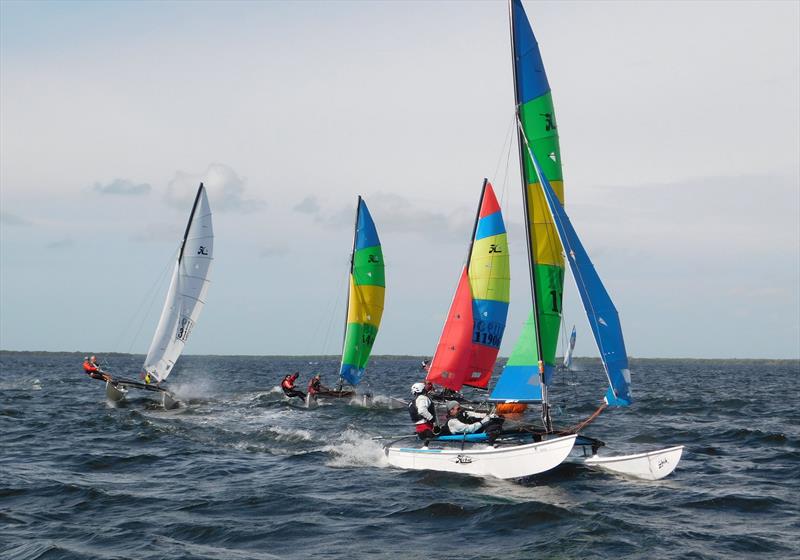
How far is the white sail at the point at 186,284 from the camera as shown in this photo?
36688mm

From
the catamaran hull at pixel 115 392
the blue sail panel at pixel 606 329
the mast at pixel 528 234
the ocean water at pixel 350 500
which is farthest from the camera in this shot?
the catamaran hull at pixel 115 392

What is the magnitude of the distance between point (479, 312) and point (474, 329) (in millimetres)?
531

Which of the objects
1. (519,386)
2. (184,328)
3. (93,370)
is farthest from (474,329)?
(93,370)

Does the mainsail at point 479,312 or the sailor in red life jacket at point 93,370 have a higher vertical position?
the mainsail at point 479,312

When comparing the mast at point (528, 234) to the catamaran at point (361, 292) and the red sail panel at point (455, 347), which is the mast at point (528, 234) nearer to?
the red sail panel at point (455, 347)

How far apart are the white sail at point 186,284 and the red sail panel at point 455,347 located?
17239mm

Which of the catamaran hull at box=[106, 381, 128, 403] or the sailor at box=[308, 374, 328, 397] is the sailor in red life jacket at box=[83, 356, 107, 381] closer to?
the catamaran hull at box=[106, 381, 128, 403]

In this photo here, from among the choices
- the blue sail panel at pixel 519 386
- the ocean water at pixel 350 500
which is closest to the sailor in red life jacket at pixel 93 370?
the ocean water at pixel 350 500

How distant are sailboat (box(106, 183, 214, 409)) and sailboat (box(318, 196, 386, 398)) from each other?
23.2 feet

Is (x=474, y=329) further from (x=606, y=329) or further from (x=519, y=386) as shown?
(x=606, y=329)

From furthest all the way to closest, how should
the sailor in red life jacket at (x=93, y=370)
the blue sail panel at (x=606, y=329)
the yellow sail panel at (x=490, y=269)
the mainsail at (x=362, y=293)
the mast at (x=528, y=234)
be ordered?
the mainsail at (x=362, y=293), the sailor in red life jacket at (x=93, y=370), the yellow sail panel at (x=490, y=269), the mast at (x=528, y=234), the blue sail panel at (x=606, y=329)

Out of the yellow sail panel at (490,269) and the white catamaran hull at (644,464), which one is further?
the yellow sail panel at (490,269)

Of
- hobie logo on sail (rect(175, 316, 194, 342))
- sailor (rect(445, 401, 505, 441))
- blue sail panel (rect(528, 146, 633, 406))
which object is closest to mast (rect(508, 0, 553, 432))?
sailor (rect(445, 401, 505, 441))

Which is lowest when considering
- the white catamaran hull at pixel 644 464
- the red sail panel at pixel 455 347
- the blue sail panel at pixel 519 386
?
the white catamaran hull at pixel 644 464
